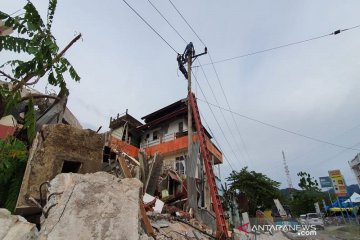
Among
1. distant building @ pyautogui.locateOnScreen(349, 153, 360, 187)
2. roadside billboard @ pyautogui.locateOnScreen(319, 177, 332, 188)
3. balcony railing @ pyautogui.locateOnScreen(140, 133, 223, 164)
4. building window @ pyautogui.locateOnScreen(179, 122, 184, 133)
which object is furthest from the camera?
distant building @ pyautogui.locateOnScreen(349, 153, 360, 187)

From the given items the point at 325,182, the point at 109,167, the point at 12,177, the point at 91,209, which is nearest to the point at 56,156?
the point at 12,177

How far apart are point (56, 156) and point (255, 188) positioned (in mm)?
31942

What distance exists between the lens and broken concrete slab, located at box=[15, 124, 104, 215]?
5645 mm

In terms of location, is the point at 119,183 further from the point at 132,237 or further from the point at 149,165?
the point at 149,165

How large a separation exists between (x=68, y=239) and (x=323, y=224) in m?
24.6

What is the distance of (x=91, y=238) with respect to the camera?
11.1 ft

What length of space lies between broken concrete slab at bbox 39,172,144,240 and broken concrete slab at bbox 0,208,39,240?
0.14 meters

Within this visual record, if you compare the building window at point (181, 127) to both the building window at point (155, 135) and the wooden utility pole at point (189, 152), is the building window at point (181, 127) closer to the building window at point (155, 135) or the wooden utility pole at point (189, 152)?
the building window at point (155, 135)

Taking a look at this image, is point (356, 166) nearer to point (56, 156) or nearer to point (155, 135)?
point (155, 135)

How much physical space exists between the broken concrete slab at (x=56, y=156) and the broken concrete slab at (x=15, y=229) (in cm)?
214

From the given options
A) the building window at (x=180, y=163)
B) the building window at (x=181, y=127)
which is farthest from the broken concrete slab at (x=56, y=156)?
the building window at (x=181, y=127)

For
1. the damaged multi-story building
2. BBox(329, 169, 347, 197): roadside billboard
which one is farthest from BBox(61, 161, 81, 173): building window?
BBox(329, 169, 347, 197): roadside billboard

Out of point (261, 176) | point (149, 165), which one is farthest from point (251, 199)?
point (149, 165)

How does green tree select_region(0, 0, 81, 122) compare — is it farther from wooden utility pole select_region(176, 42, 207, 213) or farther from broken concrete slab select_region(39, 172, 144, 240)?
wooden utility pole select_region(176, 42, 207, 213)
